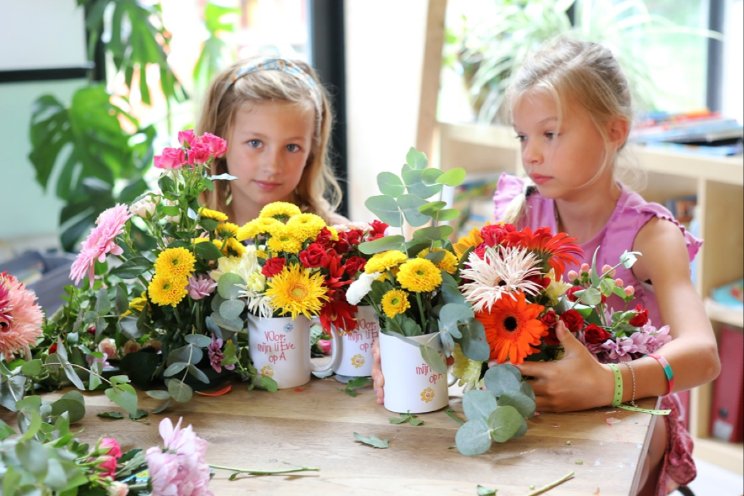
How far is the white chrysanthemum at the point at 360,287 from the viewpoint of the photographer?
51.3 inches

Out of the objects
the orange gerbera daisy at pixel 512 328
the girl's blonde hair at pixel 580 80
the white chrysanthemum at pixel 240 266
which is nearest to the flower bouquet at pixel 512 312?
the orange gerbera daisy at pixel 512 328

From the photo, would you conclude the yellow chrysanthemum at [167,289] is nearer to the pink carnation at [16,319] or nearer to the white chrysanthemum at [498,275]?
the pink carnation at [16,319]

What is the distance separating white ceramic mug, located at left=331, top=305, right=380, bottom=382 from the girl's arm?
383mm

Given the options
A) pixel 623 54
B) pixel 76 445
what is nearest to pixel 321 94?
pixel 76 445

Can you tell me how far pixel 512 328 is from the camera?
1.27m

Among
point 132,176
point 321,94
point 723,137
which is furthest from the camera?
point 132,176

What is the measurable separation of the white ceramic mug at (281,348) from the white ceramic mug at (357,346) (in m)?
0.05

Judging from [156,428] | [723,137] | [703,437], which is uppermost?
[723,137]

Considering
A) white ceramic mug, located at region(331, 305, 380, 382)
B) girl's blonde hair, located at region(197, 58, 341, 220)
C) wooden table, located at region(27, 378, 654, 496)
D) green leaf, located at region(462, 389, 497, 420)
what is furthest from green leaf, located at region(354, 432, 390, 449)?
girl's blonde hair, located at region(197, 58, 341, 220)

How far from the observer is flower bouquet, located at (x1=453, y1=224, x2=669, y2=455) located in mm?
1205

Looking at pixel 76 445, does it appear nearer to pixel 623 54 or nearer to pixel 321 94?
pixel 321 94

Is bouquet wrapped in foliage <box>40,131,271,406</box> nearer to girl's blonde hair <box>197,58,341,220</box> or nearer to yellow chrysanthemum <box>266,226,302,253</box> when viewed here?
yellow chrysanthemum <box>266,226,302,253</box>

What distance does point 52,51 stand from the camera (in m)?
3.20

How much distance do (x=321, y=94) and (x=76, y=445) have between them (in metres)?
1.31
